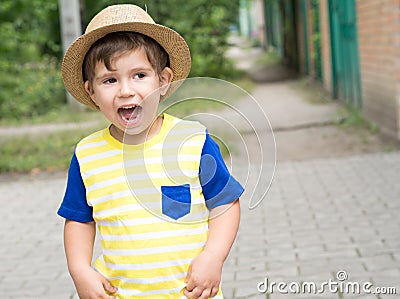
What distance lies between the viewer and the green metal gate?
11641mm

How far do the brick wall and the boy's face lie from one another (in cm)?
652

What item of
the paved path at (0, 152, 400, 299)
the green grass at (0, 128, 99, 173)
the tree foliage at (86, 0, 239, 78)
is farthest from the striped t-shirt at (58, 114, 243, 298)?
the tree foliage at (86, 0, 239, 78)

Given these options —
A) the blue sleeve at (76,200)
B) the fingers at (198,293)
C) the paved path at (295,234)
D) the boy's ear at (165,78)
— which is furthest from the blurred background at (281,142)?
the blue sleeve at (76,200)

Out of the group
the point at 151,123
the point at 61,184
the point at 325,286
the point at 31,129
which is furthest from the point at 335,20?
the point at 151,123

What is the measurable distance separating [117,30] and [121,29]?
1 cm

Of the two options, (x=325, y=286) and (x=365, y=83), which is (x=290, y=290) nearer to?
(x=325, y=286)

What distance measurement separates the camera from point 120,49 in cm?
242

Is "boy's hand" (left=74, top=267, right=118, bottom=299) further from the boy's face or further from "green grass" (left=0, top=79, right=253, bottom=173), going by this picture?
"green grass" (left=0, top=79, right=253, bottom=173)

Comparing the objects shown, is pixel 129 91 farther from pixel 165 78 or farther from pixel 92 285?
pixel 92 285

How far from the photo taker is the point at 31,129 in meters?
13.1

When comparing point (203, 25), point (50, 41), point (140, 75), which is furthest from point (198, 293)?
point (203, 25)

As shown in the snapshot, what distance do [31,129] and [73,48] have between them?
11.0 metres

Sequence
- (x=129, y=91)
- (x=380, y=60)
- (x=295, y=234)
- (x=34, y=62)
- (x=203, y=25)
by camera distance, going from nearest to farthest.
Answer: (x=129, y=91) → (x=295, y=234) → (x=380, y=60) → (x=34, y=62) → (x=203, y=25)

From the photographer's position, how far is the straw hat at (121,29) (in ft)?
7.93
